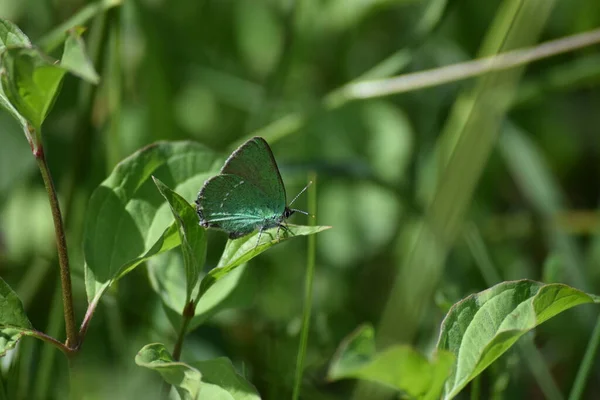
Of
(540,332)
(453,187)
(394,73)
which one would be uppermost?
(394,73)

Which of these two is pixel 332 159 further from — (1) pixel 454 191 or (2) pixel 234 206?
(2) pixel 234 206

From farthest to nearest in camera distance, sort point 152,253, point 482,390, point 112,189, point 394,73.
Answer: point 482,390 → point 394,73 → point 112,189 → point 152,253

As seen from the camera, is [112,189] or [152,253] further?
[112,189]

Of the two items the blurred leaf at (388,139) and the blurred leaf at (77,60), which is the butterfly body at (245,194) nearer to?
the blurred leaf at (77,60)

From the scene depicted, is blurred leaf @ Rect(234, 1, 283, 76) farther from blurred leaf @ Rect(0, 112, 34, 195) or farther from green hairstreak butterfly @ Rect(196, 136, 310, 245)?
green hairstreak butterfly @ Rect(196, 136, 310, 245)

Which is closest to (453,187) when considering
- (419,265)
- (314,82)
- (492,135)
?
(419,265)

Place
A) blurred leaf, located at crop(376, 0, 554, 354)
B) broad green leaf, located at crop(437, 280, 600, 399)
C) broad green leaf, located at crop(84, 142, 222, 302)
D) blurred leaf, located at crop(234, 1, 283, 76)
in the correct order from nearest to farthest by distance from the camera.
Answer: broad green leaf, located at crop(437, 280, 600, 399) → broad green leaf, located at crop(84, 142, 222, 302) → blurred leaf, located at crop(376, 0, 554, 354) → blurred leaf, located at crop(234, 1, 283, 76)

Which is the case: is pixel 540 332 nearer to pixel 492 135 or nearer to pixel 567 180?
pixel 492 135

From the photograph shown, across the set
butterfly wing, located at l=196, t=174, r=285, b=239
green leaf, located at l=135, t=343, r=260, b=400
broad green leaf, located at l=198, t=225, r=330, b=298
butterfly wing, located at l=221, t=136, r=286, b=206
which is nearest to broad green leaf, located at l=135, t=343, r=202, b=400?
green leaf, located at l=135, t=343, r=260, b=400
